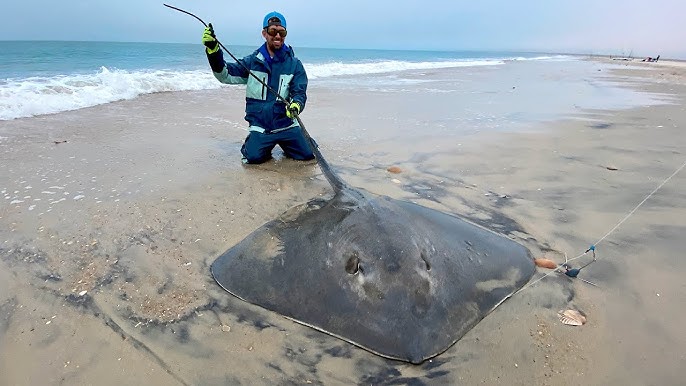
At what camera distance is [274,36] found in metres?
5.02

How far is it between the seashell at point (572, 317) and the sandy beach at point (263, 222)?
0.17 feet

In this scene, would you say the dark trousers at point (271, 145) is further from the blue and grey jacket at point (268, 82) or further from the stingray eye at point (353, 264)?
the stingray eye at point (353, 264)

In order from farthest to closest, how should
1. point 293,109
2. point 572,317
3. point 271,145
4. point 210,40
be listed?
point 271,145
point 293,109
point 210,40
point 572,317

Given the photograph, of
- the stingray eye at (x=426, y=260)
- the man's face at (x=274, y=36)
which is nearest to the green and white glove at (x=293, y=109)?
the man's face at (x=274, y=36)

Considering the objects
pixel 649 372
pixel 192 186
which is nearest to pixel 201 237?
pixel 192 186

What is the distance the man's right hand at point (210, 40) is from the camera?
444 cm

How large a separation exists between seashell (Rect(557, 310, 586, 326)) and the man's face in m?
4.21

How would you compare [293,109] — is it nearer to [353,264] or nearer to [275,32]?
[275,32]

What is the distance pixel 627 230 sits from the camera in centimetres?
376

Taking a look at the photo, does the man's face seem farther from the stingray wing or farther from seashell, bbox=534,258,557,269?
seashell, bbox=534,258,557,269

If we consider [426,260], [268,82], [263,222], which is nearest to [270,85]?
[268,82]

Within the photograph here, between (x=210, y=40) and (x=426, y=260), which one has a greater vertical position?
(x=210, y=40)

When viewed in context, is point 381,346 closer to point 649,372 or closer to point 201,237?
point 649,372

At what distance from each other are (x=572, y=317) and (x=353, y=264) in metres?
1.50
